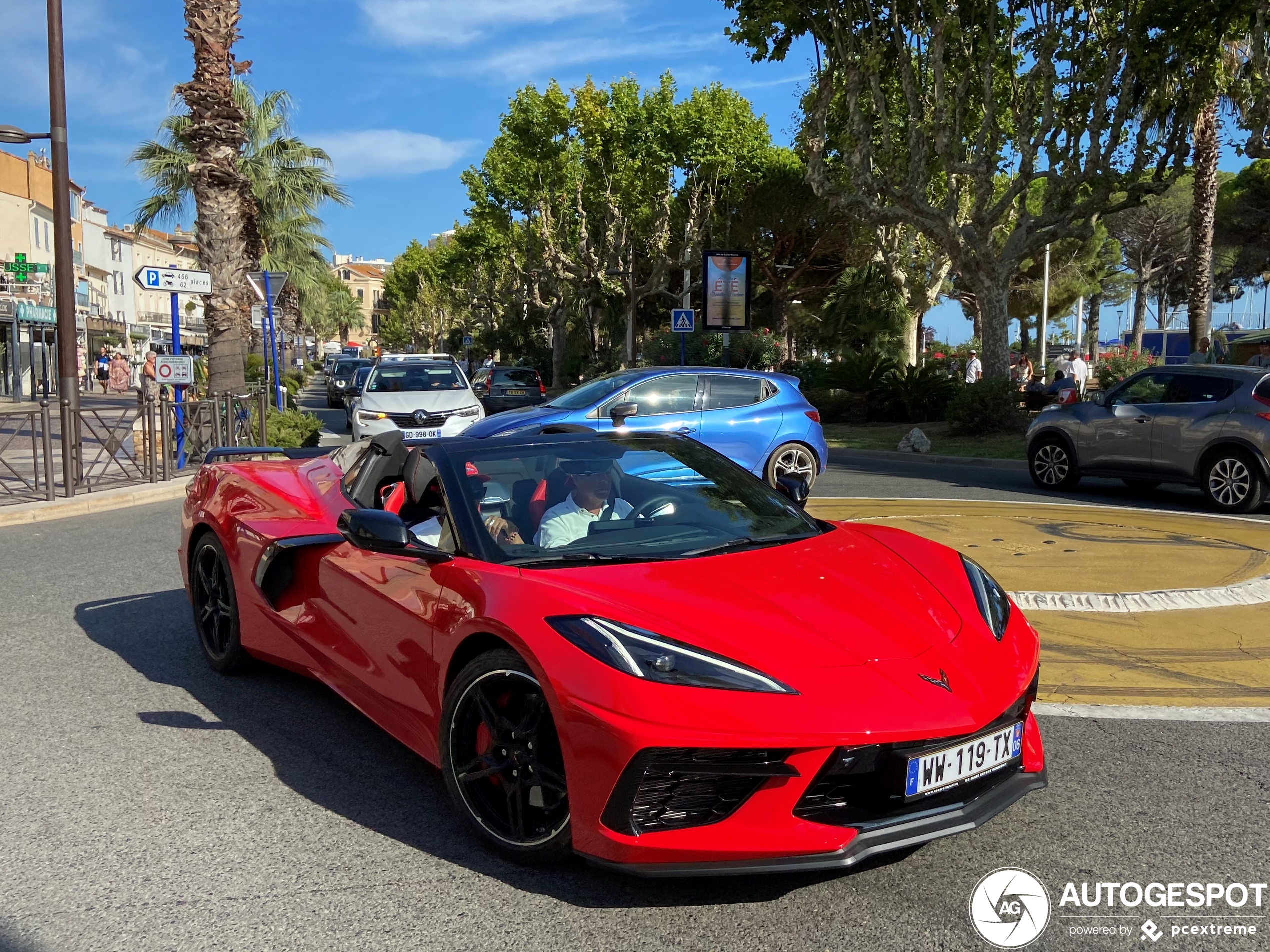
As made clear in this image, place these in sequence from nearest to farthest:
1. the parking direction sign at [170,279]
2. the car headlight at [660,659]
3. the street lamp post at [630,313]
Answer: the car headlight at [660,659], the parking direction sign at [170,279], the street lamp post at [630,313]

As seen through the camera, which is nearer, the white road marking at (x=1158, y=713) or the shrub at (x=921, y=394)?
the white road marking at (x=1158, y=713)

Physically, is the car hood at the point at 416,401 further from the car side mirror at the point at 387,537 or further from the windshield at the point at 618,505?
the car side mirror at the point at 387,537

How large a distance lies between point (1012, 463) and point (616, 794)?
1596 centimetres

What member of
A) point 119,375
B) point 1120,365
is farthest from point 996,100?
point 119,375

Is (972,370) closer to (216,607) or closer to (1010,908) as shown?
(216,607)

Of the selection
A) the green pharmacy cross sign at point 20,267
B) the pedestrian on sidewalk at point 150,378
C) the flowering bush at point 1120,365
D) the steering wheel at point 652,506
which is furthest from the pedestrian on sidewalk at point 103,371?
the steering wheel at point 652,506

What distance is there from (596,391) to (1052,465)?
569 cm

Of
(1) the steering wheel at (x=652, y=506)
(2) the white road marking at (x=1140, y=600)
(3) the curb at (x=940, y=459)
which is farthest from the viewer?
(3) the curb at (x=940, y=459)

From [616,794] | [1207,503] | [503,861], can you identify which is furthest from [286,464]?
[1207,503]

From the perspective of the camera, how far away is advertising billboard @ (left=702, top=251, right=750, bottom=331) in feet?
98.0

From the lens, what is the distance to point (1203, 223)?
25781 mm

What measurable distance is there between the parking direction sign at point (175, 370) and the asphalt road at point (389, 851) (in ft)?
40.4

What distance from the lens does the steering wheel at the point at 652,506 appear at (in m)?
4.35

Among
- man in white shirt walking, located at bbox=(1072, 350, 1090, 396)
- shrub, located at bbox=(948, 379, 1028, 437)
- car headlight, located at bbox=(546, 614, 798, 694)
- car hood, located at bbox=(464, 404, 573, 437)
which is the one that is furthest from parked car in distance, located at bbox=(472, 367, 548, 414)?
car headlight, located at bbox=(546, 614, 798, 694)
